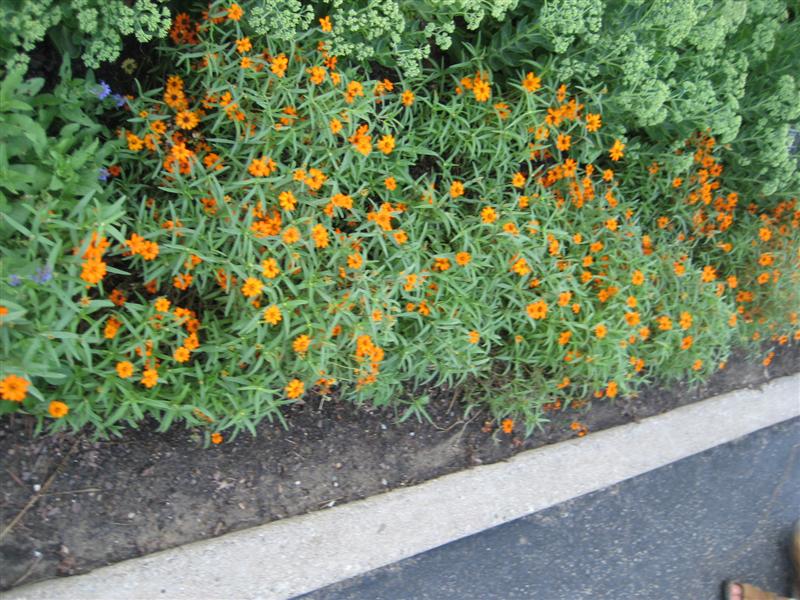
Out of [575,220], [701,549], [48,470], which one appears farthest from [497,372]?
[48,470]

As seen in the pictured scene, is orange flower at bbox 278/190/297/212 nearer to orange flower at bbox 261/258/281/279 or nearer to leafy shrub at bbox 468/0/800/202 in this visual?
orange flower at bbox 261/258/281/279

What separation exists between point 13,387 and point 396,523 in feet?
4.46

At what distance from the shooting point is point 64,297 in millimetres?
1767

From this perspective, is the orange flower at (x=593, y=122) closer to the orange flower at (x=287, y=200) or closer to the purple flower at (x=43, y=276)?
the orange flower at (x=287, y=200)

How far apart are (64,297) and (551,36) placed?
1821mm

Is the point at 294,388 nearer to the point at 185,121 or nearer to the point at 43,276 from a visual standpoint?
the point at 43,276

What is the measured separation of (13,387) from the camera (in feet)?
5.53

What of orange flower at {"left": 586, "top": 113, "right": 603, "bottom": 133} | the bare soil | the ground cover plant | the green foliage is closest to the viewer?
the green foliage

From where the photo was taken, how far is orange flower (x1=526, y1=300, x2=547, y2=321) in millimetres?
2516

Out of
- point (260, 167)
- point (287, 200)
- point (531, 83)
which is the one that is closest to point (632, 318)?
point (531, 83)

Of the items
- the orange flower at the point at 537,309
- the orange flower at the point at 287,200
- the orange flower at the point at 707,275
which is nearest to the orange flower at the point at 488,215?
the orange flower at the point at 537,309

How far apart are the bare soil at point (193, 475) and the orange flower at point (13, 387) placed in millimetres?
495

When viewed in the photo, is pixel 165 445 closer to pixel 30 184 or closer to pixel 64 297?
pixel 64 297

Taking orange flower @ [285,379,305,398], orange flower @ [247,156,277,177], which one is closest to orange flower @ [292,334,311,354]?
orange flower @ [285,379,305,398]
